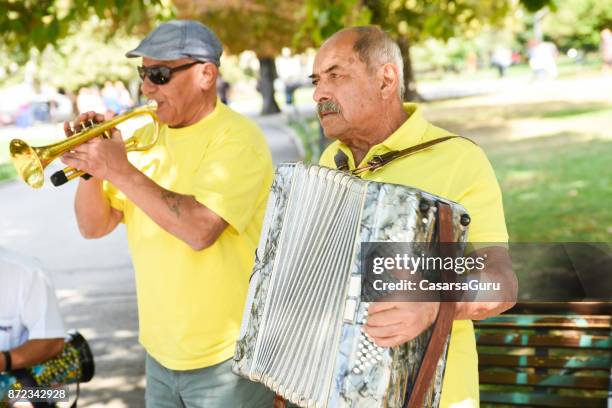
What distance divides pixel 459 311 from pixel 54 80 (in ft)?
133

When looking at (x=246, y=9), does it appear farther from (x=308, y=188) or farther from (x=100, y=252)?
(x=308, y=188)

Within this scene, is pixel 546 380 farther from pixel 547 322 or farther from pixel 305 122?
pixel 305 122

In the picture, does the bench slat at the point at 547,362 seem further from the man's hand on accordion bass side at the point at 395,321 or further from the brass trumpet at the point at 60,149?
the man's hand on accordion bass side at the point at 395,321

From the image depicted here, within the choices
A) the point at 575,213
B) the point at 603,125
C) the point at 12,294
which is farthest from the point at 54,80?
the point at 12,294

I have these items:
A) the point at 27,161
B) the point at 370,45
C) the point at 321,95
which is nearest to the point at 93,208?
the point at 27,161

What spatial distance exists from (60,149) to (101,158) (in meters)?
0.17

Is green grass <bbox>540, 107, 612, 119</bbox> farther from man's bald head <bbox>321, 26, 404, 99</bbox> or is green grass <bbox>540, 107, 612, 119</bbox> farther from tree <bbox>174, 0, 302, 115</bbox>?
man's bald head <bbox>321, 26, 404, 99</bbox>

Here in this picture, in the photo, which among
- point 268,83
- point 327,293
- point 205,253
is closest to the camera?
point 327,293

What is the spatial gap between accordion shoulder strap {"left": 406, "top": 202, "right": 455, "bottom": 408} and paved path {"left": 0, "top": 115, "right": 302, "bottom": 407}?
371cm

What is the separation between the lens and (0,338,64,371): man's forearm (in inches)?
133

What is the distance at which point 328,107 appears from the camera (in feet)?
8.39

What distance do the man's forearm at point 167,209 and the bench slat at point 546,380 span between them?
1.66 metres

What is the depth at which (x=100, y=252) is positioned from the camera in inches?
410

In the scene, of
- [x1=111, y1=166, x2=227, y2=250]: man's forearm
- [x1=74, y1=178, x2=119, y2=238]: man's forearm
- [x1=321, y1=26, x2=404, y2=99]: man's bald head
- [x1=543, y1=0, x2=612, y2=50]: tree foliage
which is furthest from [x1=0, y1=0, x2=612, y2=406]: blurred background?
[x1=321, y1=26, x2=404, y2=99]: man's bald head
